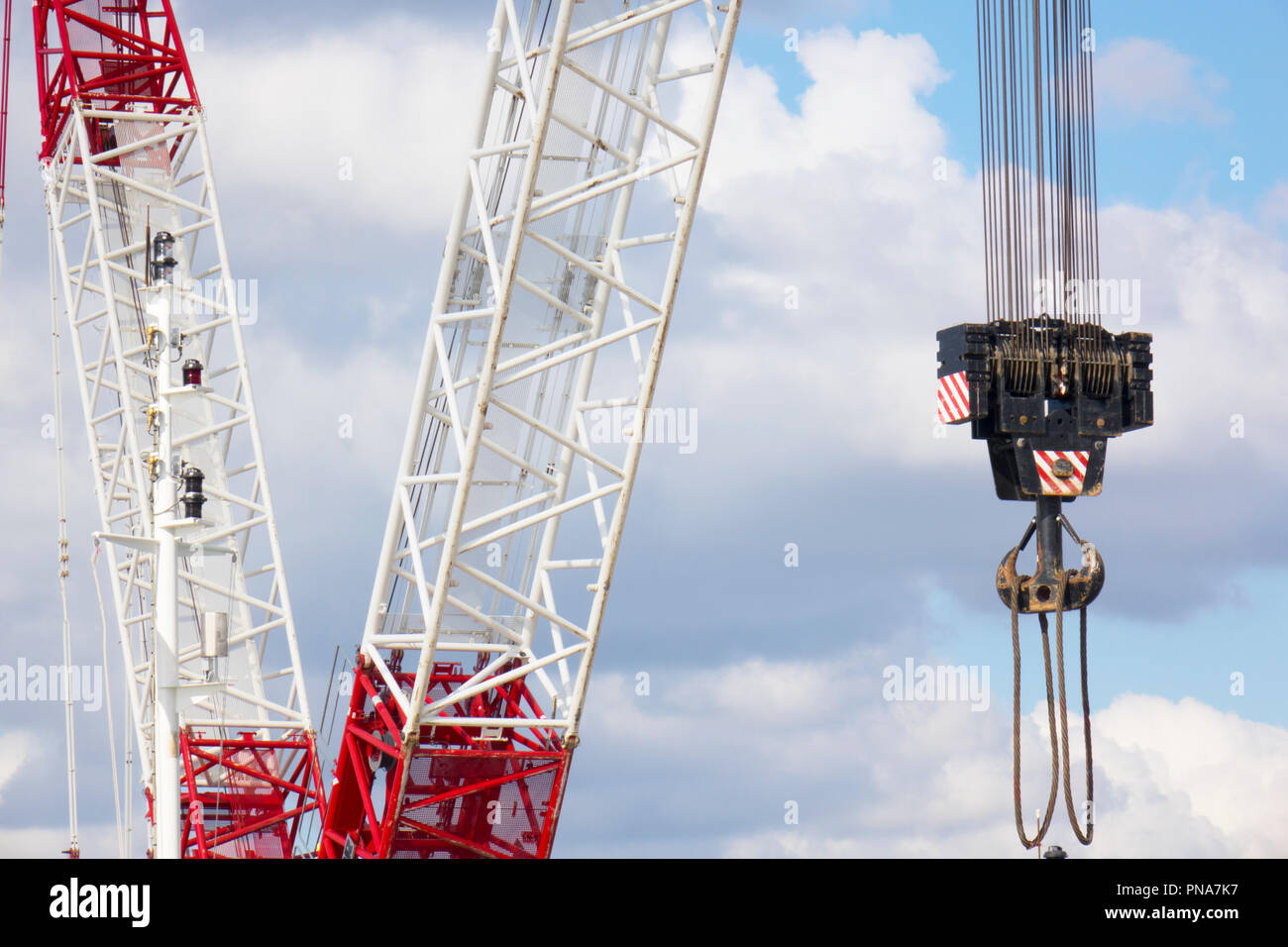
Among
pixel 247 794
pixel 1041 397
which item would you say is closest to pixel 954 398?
pixel 1041 397

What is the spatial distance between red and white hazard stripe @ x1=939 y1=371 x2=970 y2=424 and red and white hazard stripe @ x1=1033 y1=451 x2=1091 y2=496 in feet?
3.12

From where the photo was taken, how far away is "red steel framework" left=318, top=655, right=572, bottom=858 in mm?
33500

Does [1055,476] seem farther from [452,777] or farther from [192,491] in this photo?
[452,777]

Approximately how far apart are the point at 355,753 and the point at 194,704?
31.4ft

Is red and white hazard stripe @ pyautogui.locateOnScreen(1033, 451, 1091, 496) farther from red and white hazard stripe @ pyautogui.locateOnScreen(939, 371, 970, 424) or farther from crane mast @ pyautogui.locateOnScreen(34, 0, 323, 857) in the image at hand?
crane mast @ pyautogui.locateOnScreen(34, 0, 323, 857)

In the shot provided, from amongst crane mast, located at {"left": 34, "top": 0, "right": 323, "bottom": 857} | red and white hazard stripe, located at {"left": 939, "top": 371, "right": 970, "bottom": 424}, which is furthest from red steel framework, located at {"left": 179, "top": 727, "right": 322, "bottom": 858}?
red and white hazard stripe, located at {"left": 939, "top": 371, "right": 970, "bottom": 424}

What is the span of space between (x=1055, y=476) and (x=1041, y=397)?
3.07ft

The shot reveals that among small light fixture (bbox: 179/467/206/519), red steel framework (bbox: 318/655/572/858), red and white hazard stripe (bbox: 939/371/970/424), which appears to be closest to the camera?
red and white hazard stripe (bbox: 939/371/970/424)

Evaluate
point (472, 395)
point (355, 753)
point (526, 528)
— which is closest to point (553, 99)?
point (472, 395)

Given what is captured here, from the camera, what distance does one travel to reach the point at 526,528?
109 feet

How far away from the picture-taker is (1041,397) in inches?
859

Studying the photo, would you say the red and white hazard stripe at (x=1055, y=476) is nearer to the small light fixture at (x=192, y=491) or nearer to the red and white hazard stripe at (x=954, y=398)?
the red and white hazard stripe at (x=954, y=398)

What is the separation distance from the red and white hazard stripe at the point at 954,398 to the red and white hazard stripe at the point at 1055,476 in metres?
0.95

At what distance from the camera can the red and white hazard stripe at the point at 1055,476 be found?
21594 millimetres
